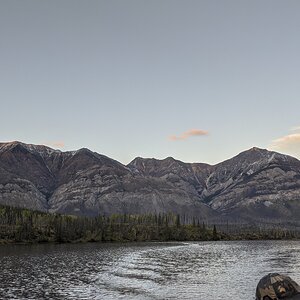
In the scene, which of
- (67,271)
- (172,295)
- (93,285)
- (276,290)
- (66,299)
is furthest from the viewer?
(67,271)

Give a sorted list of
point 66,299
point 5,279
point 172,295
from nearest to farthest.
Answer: point 66,299 → point 172,295 → point 5,279

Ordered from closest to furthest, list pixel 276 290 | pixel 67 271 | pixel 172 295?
1. pixel 276 290
2. pixel 172 295
3. pixel 67 271

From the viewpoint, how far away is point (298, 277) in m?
74.4

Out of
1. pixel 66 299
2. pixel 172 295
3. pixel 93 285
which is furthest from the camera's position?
pixel 93 285

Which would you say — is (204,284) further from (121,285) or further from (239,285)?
(121,285)

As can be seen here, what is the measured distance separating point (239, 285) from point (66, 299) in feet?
92.7

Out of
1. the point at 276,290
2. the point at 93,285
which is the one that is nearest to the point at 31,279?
the point at 93,285

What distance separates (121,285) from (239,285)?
18.5 m

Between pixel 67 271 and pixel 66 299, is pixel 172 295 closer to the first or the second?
pixel 66 299

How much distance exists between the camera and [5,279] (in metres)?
70.7

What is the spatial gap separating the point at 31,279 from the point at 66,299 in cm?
2212

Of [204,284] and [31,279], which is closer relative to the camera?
[204,284]

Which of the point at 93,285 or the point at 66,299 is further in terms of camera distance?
the point at 93,285

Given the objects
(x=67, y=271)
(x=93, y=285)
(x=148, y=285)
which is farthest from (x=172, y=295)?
(x=67, y=271)
